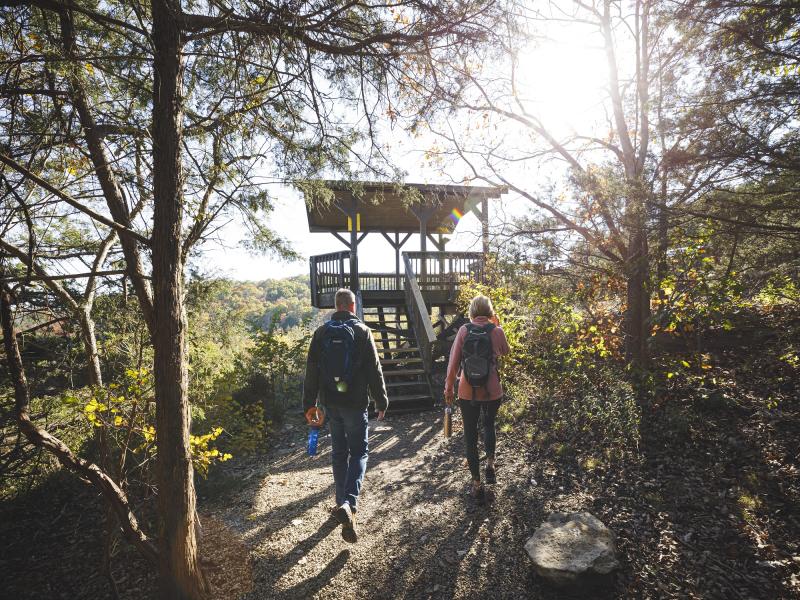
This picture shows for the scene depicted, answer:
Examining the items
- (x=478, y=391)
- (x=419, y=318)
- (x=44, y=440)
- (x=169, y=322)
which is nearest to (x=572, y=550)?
(x=478, y=391)

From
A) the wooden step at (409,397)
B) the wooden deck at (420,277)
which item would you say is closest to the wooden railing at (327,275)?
the wooden deck at (420,277)

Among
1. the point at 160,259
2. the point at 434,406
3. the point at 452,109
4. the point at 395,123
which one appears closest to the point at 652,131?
the point at 452,109

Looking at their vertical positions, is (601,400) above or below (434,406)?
above

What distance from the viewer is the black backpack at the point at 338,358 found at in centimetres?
312

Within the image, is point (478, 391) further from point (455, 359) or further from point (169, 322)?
point (169, 322)

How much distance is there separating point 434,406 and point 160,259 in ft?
19.5

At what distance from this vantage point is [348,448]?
330cm

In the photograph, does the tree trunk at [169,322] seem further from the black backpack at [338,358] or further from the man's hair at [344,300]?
the man's hair at [344,300]

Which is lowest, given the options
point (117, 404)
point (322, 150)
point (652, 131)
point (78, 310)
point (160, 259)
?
point (117, 404)

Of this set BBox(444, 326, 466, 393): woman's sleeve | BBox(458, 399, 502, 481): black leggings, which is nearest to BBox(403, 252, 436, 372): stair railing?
BBox(444, 326, 466, 393): woman's sleeve

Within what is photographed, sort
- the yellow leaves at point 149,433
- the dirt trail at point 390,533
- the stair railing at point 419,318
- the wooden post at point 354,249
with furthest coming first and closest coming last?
the wooden post at point 354,249, the stair railing at point 419,318, the yellow leaves at point 149,433, the dirt trail at point 390,533

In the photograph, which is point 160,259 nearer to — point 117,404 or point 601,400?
point 117,404

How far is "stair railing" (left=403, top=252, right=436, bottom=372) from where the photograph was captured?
7.64 metres

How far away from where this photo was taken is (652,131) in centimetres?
420
